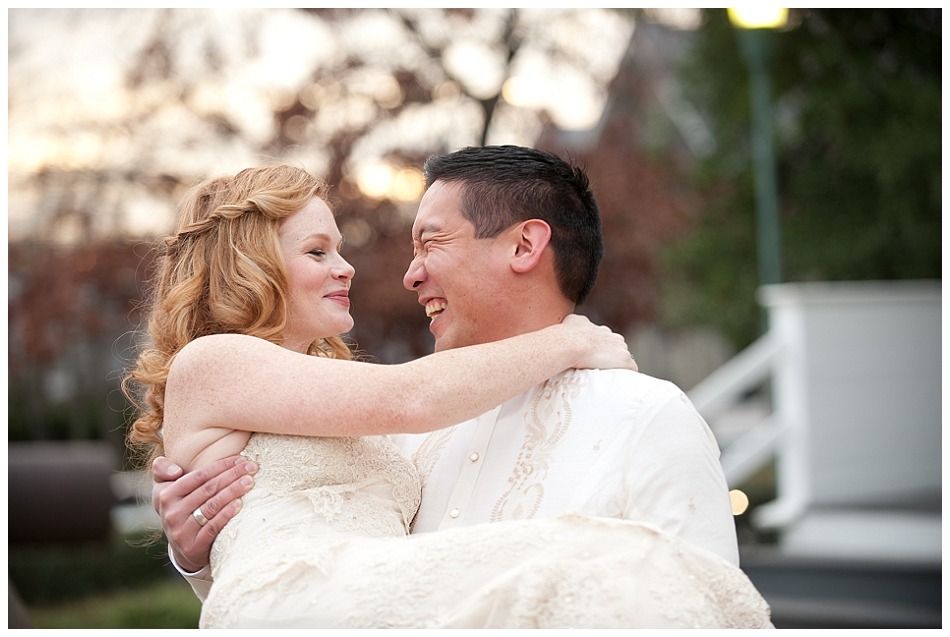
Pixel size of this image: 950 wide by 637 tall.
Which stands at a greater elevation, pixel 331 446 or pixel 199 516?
pixel 331 446

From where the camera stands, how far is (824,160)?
1193 centimetres

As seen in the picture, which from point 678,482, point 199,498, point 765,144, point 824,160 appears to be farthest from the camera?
point 824,160

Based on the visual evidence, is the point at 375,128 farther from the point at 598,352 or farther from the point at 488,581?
the point at 488,581

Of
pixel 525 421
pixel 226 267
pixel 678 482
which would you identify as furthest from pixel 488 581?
pixel 226 267

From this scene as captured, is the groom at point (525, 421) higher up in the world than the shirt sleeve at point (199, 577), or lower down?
higher up

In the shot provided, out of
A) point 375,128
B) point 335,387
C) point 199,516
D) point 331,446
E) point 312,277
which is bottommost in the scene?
point 199,516

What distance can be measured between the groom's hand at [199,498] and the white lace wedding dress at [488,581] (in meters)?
0.11

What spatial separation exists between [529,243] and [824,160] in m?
9.99

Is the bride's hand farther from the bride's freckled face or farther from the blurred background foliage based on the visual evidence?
the blurred background foliage

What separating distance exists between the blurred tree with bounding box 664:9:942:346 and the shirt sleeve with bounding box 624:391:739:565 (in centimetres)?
865

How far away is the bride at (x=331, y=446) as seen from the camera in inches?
80.7

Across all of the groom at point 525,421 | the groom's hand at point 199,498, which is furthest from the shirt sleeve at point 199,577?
the groom's hand at point 199,498

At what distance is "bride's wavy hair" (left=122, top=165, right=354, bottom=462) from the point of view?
8.27 ft

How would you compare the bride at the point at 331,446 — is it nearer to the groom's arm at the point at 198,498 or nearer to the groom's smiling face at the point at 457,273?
the groom's arm at the point at 198,498
